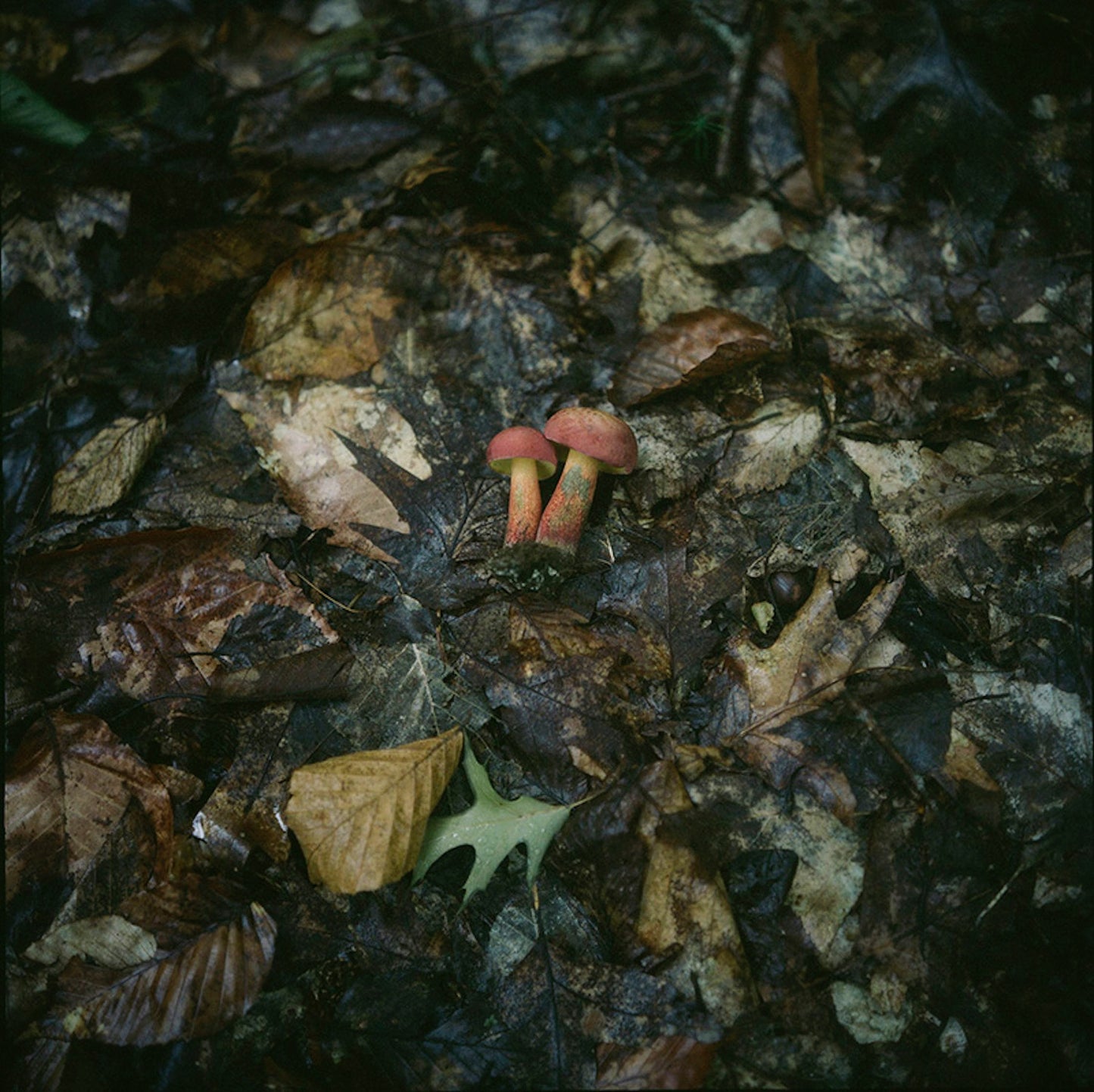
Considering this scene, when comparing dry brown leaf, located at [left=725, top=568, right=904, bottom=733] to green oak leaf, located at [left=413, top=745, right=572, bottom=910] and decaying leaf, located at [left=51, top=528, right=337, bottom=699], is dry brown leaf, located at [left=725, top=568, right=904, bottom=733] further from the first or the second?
decaying leaf, located at [left=51, top=528, right=337, bottom=699]

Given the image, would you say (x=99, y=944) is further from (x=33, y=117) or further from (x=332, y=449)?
(x=33, y=117)

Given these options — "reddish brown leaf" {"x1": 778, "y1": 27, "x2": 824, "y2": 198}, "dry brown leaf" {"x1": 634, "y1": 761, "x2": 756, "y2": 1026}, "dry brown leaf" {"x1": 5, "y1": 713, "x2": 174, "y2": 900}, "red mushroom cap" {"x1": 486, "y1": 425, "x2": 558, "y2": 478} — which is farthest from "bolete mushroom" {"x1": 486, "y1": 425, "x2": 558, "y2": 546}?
"reddish brown leaf" {"x1": 778, "y1": 27, "x2": 824, "y2": 198}

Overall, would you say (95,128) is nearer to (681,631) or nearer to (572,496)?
(572,496)

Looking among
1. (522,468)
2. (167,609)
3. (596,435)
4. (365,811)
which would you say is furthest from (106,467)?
(596,435)

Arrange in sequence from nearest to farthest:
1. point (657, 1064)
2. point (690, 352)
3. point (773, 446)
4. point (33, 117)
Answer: point (657, 1064) < point (773, 446) < point (690, 352) < point (33, 117)

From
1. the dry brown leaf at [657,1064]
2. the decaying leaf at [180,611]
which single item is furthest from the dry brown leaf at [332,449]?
the dry brown leaf at [657,1064]

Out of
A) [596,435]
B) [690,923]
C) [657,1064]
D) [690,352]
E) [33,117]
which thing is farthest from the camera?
[33,117]
